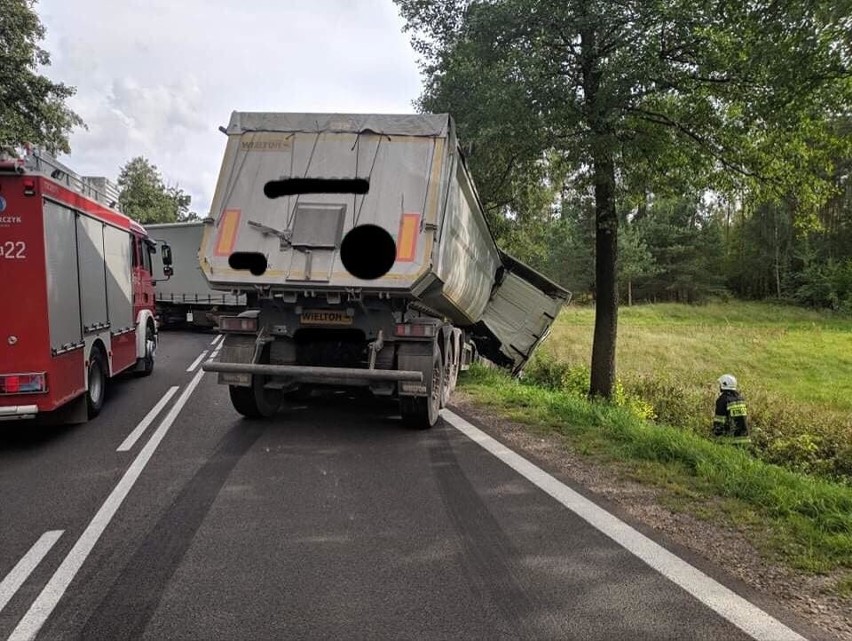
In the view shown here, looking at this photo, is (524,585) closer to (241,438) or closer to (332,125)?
(241,438)

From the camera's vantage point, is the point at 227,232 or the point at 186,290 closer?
the point at 227,232

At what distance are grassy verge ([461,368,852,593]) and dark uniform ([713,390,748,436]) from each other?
1876 mm

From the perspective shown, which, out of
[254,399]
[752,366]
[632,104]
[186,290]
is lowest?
[752,366]

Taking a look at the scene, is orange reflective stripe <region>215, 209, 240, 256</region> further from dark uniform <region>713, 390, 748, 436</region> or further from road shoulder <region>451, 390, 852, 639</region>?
dark uniform <region>713, 390, 748, 436</region>

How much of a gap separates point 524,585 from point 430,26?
12.8 metres

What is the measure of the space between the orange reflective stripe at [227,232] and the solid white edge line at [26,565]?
3360 mm

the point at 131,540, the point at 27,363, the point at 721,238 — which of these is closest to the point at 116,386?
the point at 27,363

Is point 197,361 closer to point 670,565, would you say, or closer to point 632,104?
point 632,104

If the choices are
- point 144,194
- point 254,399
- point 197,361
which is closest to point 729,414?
point 254,399

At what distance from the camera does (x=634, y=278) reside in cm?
5912

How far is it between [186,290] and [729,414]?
18.4m

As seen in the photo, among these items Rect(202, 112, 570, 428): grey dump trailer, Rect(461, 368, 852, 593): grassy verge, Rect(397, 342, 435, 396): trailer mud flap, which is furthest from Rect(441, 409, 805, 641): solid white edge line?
Rect(202, 112, 570, 428): grey dump trailer

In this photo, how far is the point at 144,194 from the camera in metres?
51.5

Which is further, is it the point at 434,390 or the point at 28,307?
the point at 434,390
